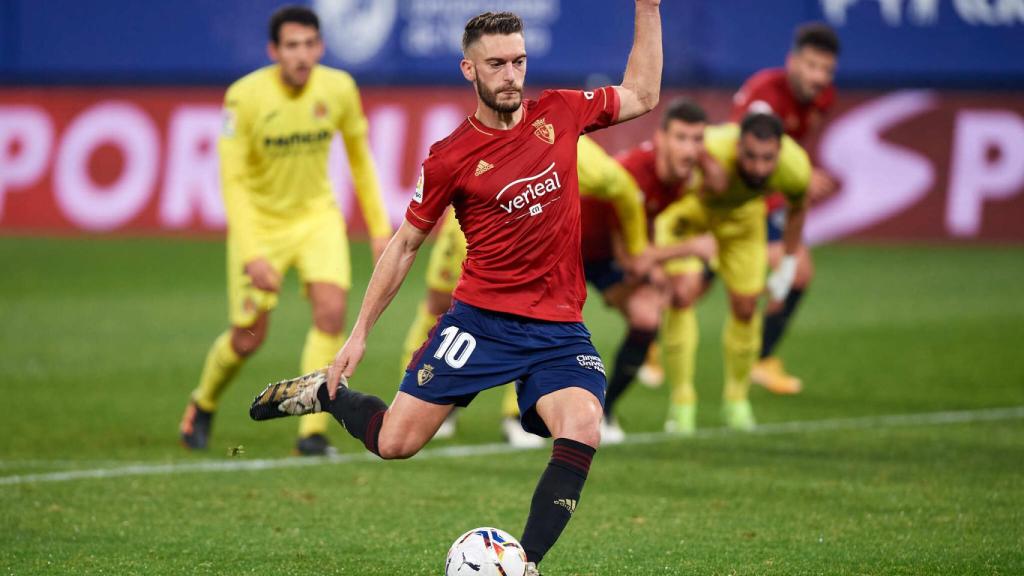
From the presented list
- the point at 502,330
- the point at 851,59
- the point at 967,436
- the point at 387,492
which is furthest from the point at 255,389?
the point at 851,59

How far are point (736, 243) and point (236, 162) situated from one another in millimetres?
3271

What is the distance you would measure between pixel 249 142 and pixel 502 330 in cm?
344

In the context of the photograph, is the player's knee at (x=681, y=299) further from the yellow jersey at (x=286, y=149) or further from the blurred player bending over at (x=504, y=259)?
the blurred player bending over at (x=504, y=259)

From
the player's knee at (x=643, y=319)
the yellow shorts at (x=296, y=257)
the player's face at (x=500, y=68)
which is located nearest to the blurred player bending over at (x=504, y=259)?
the player's face at (x=500, y=68)

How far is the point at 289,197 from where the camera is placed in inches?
347

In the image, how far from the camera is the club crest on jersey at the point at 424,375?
18.7ft

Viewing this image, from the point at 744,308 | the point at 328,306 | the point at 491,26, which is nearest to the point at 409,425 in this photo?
the point at 491,26

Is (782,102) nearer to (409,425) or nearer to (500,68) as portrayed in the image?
(500,68)

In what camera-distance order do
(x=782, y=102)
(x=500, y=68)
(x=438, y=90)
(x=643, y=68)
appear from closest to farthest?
(x=500, y=68), (x=643, y=68), (x=782, y=102), (x=438, y=90)

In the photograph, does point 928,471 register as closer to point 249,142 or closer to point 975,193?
point 249,142

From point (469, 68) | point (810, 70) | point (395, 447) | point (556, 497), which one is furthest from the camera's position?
point (810, 70)

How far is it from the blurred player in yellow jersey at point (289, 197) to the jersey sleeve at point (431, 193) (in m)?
2.76

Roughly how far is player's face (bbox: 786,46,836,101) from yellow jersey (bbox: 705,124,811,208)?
129 centimetres

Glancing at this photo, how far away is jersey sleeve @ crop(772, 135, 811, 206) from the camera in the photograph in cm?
931
